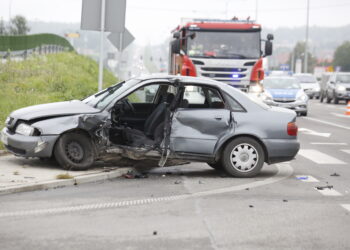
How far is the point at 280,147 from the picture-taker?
37.2ft

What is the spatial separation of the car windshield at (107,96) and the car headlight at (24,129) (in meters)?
1.02

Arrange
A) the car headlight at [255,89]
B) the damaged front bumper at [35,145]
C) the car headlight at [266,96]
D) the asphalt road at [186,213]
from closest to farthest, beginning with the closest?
the asphalt road at [186,213], the damaged front bumper at [35,145], the car headlight at [255,89], the car headlight at [266,96]

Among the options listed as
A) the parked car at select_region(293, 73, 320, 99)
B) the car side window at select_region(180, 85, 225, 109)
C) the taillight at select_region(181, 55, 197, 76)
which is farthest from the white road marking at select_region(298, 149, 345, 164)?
the parked car at select_region(293, 73, 320, 99)

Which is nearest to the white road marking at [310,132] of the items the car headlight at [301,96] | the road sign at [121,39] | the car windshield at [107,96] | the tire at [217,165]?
the car headlight at [301,96]

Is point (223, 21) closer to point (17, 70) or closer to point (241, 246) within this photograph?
point (17, 70)

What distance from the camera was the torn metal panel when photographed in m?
11.0

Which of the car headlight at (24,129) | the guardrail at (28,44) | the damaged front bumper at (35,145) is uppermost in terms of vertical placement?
the guardrail at (28,44)

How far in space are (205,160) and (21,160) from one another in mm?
2820

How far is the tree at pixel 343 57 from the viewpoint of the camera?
168250mm

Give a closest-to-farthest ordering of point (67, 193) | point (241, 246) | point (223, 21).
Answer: point (241, 246)
point (67, 193)
point (223, 21)

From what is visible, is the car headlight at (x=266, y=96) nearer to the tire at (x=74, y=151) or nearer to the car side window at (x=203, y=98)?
the car side window at (x=203, y=98)

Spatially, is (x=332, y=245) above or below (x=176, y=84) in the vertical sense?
below

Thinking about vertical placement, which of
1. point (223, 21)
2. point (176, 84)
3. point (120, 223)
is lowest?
point (120, 223)

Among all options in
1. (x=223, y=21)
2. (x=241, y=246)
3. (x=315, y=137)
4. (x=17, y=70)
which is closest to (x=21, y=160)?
(x=241, y=246)
